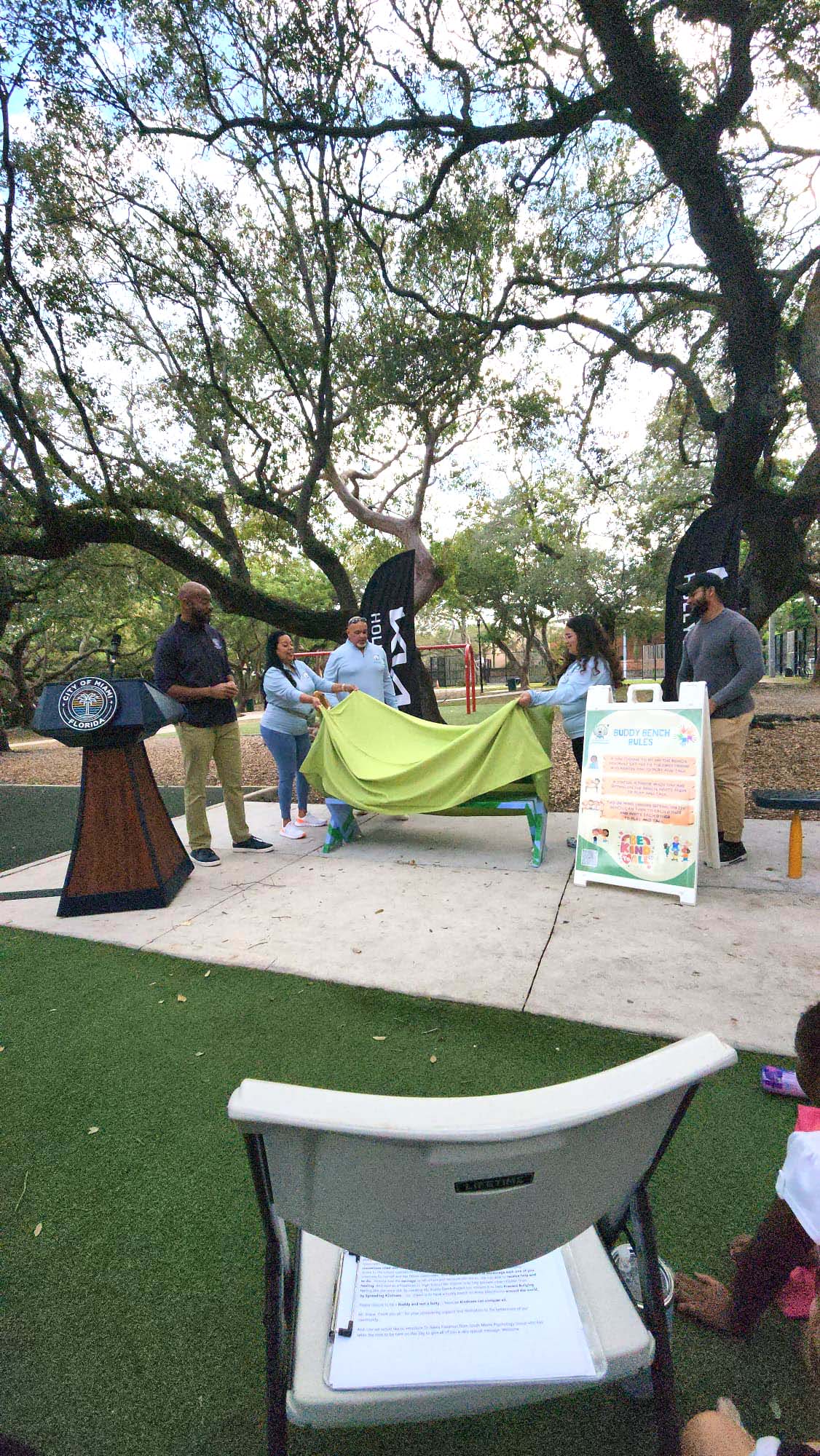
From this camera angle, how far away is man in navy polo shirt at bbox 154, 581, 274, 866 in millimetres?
4230

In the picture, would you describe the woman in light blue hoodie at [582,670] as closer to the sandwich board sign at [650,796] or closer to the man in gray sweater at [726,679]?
the sandwich board sign at [650,796]

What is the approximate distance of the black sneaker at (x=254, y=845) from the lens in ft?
15.6

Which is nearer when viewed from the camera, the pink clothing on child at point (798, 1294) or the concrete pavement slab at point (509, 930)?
the pink clothing on child at point (798, 1294)

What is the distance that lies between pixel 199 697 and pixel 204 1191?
308cm

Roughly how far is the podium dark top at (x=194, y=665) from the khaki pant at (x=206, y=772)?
10 cm

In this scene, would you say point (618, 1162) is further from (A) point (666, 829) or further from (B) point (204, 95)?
(B) point (204, 95)

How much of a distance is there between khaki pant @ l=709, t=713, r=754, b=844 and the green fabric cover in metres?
1.07

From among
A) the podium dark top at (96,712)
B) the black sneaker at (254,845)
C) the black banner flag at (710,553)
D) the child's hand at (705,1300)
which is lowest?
the child's hand at (705,1300)

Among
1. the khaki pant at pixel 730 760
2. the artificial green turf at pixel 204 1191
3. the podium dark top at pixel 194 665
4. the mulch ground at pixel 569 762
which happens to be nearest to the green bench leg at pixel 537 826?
the khaki pant at pixel 730 760

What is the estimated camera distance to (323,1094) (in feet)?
2.28

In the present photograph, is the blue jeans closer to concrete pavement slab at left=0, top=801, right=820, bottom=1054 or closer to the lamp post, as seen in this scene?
concrete pavement slab at left=0, top=801, right=820, bottom=1054

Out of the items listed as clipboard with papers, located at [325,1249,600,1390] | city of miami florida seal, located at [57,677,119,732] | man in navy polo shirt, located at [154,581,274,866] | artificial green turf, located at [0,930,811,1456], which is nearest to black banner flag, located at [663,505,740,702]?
man in navy polo shirt, located at [154,581,274,866]

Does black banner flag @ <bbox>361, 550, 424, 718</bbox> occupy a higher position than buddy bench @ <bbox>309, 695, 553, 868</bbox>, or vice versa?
black banner flag @ <bbox>361, 550, 424, 718</bbox>

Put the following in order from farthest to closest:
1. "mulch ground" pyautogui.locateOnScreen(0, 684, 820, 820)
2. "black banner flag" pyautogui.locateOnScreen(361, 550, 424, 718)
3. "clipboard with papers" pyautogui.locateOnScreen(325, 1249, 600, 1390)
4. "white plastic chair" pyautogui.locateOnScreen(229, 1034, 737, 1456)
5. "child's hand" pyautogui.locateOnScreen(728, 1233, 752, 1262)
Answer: "black banner flag" pyautogui.locateOnScreen(361, 550, 424, 718)
"mulch ground" pyautogui.locateOnScreen(0, 684, 820, 820)
"child's hand" pyautogui.locateOnScreen(728, 1233, 752, 1262)
"clipboard with papers" pyautogui.locateOnScreen(325, 1249, 600, 1390)
"white plastic chair" pyautogui.locateOnScreen(229, 1034, 737, 1456)
